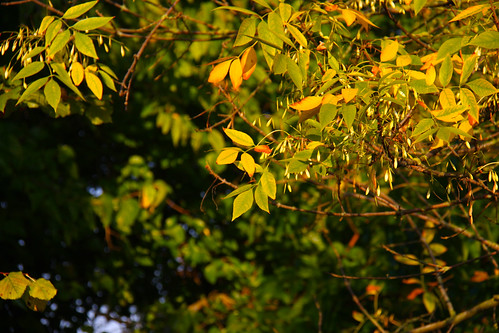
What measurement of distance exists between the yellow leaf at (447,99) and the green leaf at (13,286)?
133cm

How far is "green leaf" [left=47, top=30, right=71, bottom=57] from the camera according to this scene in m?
1.55

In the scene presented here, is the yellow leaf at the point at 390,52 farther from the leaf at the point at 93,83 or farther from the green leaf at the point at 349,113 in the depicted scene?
the leaf at the point at 93,83

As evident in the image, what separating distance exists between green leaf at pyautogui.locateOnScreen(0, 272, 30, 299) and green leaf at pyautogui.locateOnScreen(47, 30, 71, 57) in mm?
725

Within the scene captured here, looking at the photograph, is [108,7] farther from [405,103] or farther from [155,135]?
[405,103]

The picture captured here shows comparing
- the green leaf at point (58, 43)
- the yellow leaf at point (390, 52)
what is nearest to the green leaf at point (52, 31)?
the green leaf at point (58, 43)

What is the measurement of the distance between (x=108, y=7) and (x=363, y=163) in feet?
8.43

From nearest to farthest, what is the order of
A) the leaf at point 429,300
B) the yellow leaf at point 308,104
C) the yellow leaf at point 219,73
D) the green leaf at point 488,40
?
the green leaf at point 488,40
the yellow leaf at point 308,104
the yellow leaf at point 219,73
the leaf at point 429,300

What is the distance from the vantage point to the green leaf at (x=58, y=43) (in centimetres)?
155

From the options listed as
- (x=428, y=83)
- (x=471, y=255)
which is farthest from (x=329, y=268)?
(x=428, y=83)

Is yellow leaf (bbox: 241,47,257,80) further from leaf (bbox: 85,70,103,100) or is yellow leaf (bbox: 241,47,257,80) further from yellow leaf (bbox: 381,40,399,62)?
leaf (bbox: 85,70,103,100)

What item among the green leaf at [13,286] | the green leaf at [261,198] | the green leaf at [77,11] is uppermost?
the green leaf at [77,11]

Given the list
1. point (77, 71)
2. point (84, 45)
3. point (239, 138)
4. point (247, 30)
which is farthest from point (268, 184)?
point (77, 71)

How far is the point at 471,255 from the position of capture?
3318 millimetres

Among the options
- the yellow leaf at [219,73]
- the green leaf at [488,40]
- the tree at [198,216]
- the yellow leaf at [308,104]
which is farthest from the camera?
the tree at [198,216]
